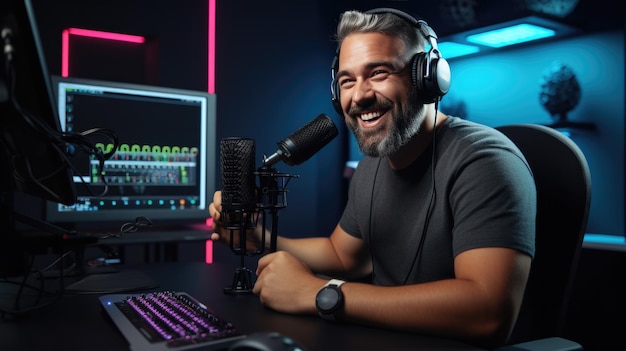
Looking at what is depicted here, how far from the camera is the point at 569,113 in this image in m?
3.04

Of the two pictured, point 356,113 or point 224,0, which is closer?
point 356,113

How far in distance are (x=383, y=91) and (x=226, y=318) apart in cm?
63

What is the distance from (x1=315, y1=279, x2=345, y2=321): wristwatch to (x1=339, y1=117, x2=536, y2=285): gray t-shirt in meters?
0.26

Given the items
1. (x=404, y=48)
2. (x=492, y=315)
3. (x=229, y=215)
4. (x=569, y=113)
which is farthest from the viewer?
(x=569, y=113)

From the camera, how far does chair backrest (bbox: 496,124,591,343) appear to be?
112cm

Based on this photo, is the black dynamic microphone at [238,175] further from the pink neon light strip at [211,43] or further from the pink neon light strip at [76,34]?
the pink neon light strip at [211,43]

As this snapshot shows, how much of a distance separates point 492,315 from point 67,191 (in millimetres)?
784

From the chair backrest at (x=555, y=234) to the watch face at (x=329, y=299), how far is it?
49 centimetres

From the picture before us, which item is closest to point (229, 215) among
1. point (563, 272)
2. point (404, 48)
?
point (404, 48)

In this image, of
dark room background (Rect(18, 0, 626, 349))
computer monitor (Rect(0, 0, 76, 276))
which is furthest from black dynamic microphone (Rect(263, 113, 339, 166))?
dark room background (Rect(18, 0, 626, 349))

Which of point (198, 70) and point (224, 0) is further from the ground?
point (224, 0)

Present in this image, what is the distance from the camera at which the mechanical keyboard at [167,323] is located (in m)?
0.77

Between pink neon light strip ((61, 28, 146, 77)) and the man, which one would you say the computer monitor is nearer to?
the man

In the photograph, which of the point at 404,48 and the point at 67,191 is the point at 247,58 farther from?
the point at 67,191
